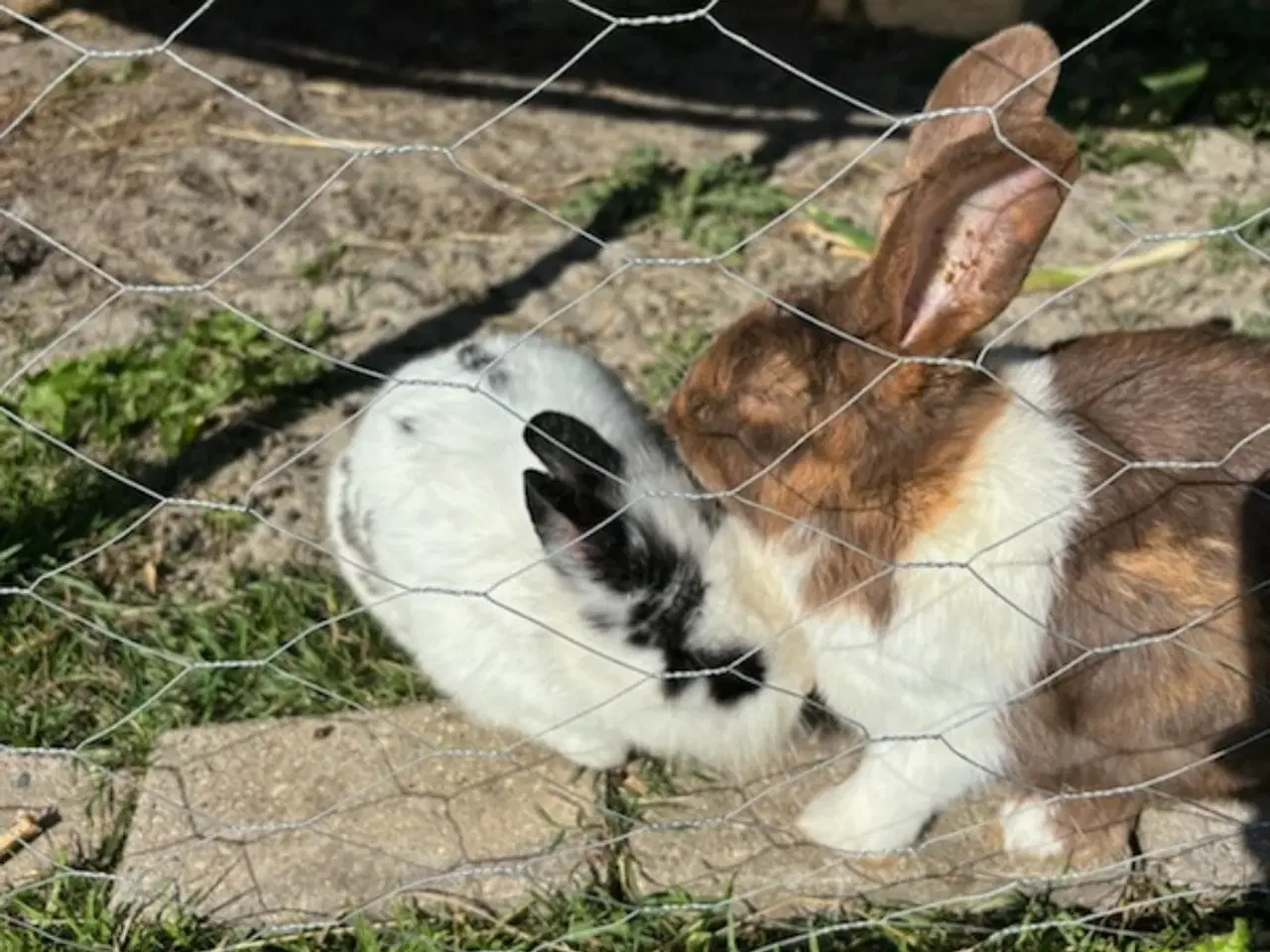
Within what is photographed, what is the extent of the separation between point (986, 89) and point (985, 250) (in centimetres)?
32

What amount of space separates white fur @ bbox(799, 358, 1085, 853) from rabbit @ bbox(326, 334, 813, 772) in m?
0.13

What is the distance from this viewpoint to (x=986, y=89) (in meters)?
2.24

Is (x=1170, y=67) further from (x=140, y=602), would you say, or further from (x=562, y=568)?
(x=140, y=602)

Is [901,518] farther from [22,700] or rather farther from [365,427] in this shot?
[22,700]

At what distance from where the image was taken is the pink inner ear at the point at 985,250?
6.36 feet

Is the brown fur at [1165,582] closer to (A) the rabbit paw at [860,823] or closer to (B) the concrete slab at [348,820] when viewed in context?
(A) the rabbit paw at [860,823]

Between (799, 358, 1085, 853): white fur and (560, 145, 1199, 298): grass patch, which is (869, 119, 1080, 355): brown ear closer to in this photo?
(799, 358, 1085, 853): white fur

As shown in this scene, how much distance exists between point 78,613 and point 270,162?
5.39ft

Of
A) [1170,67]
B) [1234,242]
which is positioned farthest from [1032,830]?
[1170,67]

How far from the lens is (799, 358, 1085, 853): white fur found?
2359 millimetres

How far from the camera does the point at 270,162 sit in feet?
14.2

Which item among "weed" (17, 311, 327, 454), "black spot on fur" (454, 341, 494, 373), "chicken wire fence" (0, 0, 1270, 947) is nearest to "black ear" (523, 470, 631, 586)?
"chicken wire fence" (0, 0, 1270, 947)

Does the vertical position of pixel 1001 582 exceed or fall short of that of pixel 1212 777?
it exceeds it

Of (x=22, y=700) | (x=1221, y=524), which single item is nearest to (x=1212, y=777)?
(x=1221, y=524)
